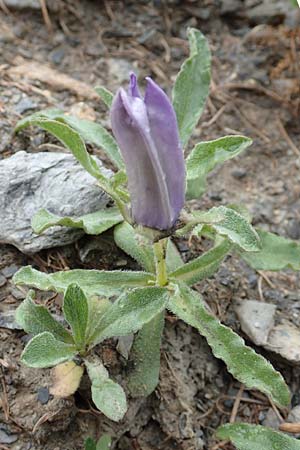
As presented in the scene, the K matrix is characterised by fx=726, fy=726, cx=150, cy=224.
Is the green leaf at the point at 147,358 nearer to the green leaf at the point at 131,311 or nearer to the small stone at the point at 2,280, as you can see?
the green leaf at the point at 131,311

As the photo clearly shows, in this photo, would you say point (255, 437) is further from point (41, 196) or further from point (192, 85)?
point (192, 85)

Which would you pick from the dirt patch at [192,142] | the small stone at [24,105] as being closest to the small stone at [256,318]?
the dirt patch at [192,142]

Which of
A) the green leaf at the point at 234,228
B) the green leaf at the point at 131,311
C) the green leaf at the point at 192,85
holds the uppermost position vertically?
the green leaf at the point at 192,85

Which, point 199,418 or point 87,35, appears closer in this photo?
point 199,418

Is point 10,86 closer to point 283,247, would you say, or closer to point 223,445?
point 283,247

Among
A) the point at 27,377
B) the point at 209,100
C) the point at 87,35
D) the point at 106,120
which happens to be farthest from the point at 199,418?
the point at 87,35
